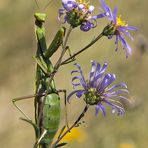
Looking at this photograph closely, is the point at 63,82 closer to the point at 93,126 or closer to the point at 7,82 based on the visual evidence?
the point at 7,82

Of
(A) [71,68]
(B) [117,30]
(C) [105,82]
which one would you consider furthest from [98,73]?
(A) [71,68]

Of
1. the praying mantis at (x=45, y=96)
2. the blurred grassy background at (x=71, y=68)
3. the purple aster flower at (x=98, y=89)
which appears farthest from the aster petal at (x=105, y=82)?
the blurred grassy background at (x=71, y=68)

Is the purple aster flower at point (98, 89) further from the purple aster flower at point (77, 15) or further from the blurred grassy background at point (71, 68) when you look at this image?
the blurred grassy background at point (71, 68)

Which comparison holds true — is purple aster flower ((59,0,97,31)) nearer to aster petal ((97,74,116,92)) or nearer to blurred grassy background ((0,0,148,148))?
aster petal ((97,74,116,92))

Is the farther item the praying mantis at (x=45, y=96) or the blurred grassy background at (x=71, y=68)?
the blurred grassy background at (x=71, y=68)

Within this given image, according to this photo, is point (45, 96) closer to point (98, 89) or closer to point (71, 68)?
point (98, 89)

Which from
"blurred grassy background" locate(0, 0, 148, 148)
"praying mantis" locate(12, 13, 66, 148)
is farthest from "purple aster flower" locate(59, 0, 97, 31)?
"blurred grassy background" locate(0, 0, 148, 148)
